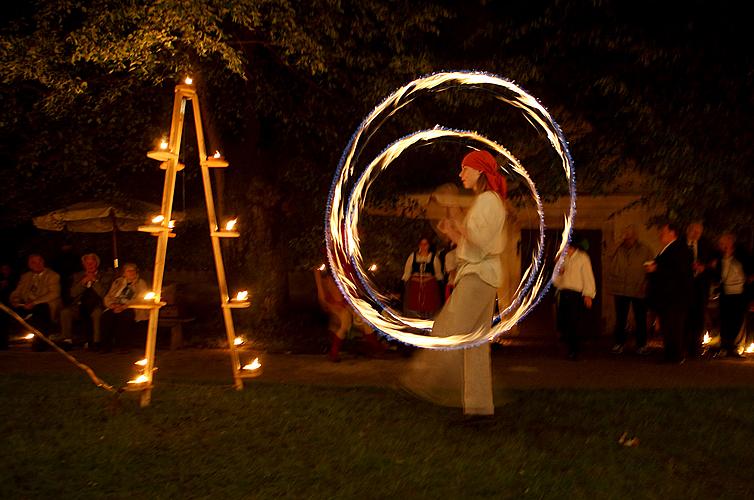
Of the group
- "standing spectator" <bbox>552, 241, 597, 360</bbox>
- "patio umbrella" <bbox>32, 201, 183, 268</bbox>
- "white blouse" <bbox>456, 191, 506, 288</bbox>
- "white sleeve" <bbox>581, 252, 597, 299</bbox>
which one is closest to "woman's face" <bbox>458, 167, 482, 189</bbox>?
"white blouse" <bbox>456, 191, 506, 288</bbox>

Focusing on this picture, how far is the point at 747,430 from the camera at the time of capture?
636 cm

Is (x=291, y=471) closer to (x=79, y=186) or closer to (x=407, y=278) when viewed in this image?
(x=407, y=278)

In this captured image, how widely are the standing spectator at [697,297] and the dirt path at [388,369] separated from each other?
1.87 ft

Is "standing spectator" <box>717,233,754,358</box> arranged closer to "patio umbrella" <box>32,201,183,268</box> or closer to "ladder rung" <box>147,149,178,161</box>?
"ladder rung" <box>147,149,178,161</box>

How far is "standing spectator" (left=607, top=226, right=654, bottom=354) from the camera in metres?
11.0

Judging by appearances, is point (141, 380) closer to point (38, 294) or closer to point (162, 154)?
point (162, 154)

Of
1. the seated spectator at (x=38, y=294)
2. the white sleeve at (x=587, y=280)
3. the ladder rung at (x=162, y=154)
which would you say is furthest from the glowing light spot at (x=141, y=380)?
the seated spectator at (x=38, y=294)

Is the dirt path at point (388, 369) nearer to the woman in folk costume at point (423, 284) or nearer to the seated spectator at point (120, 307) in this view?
the seated spectator at point (120, 307)

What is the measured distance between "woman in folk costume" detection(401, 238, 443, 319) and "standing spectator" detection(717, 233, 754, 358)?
4.10 m

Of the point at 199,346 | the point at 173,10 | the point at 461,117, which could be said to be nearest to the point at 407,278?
the point at 461,117

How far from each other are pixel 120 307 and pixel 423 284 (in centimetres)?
455

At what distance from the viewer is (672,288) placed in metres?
→ 9.98

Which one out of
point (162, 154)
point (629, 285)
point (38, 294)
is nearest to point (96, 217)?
point (38, 294)

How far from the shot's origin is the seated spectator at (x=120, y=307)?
11.4 m
